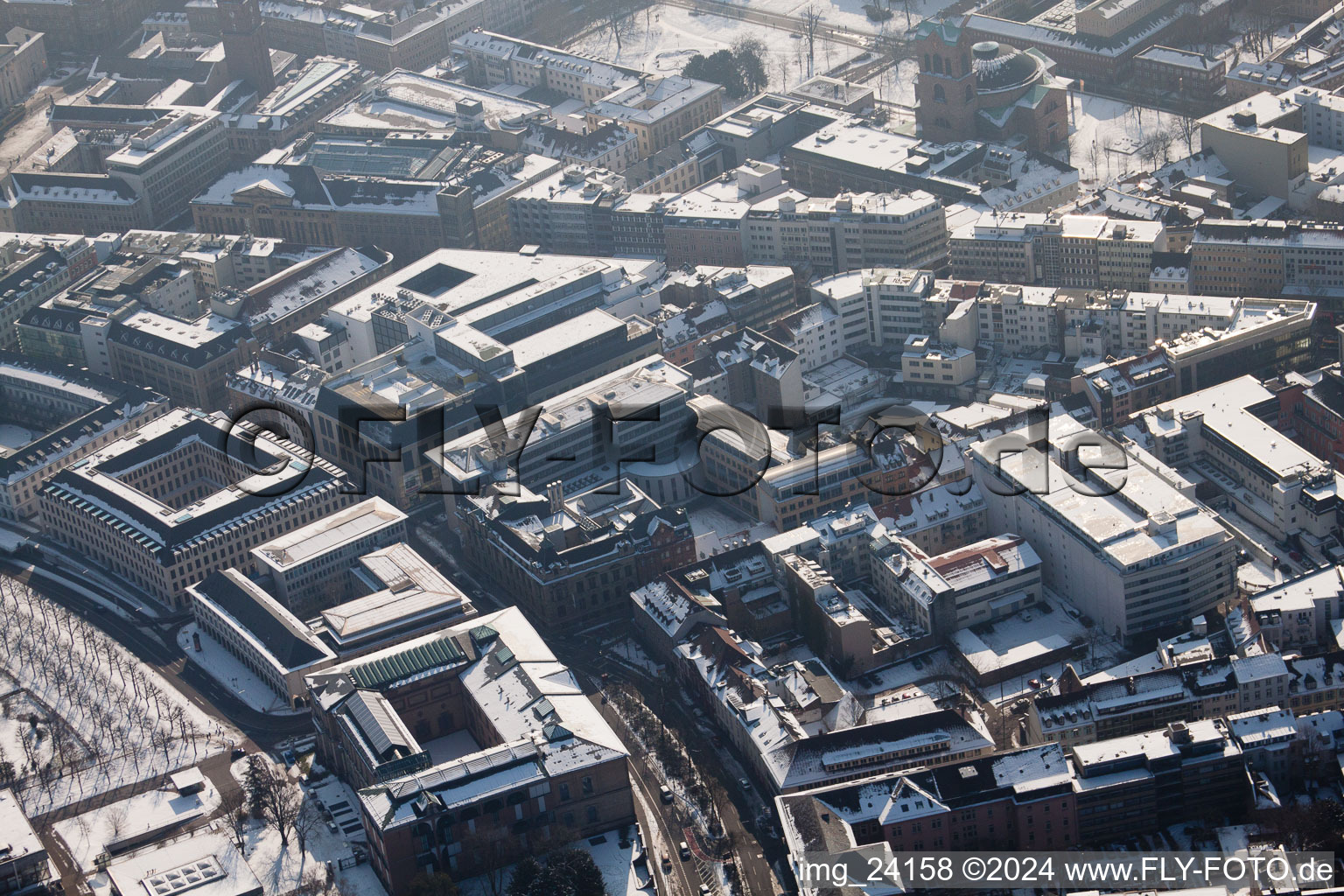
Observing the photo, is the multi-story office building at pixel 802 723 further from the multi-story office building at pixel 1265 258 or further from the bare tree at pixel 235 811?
the multi-story office building at pixel 1265 258


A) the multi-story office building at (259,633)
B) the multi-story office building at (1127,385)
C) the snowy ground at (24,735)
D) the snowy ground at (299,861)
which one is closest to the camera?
the snowy ground at (299,861)

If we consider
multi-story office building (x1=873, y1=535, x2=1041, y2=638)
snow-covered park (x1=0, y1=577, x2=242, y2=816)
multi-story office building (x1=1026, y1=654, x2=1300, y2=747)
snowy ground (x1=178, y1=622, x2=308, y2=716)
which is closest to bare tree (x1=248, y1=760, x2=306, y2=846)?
snow-covered park (x1=0, y1=577, x2=242, y2=816)

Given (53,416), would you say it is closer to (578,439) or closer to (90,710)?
(90,710)

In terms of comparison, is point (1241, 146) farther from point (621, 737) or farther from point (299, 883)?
point (299, 883)

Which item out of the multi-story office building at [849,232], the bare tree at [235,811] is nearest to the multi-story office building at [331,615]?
the bare tree at [235,811]

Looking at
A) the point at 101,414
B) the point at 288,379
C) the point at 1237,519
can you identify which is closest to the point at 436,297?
the point at 288,379

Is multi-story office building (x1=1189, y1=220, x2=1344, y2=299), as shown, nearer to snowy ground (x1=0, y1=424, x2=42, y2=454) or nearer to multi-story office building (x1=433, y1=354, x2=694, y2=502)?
multi-story office building (x1=433, y1=354, x2=694, y2=502)
